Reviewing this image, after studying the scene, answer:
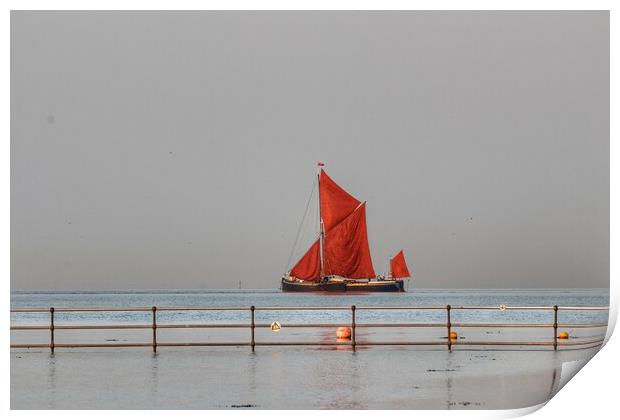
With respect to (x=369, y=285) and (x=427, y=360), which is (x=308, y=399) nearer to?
(x=427, y=360)

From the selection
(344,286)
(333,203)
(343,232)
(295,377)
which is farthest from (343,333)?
(344,286)

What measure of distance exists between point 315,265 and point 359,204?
204 inches

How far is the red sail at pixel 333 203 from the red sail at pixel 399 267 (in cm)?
1516

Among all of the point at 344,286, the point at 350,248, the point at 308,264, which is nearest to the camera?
the point at 350,248

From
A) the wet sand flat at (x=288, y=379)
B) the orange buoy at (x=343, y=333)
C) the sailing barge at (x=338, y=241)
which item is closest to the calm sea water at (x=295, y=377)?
the wet sand flat at (x=288, y=379)

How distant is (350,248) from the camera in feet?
158

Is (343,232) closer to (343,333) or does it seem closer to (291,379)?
(343,333)

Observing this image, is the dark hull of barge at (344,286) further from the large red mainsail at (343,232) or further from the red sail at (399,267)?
Answer: the large red mainsail at (343,232)

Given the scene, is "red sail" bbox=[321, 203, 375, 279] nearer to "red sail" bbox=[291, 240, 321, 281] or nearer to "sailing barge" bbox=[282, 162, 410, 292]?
"sailing barge" bbox=[282, 162, 410, 292]

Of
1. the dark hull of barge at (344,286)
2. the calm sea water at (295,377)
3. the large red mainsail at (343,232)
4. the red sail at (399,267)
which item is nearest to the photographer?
the calm sea water at (295,377)

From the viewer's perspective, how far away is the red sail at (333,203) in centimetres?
4856

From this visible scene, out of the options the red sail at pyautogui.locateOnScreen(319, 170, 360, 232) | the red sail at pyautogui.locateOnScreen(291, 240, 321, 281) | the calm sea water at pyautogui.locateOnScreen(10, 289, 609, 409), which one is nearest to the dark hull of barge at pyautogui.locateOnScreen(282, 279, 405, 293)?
the red sail at pyautogui.locateOnScreen(291, 240, 321, 281)

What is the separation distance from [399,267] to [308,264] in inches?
527

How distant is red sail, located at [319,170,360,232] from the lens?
48.6 meters
